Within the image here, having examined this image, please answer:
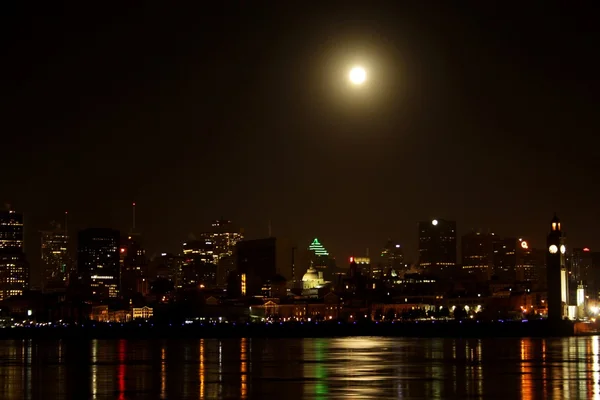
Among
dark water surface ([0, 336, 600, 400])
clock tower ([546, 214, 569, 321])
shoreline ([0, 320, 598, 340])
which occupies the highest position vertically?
clock tower ([546, 214, 569, 321])

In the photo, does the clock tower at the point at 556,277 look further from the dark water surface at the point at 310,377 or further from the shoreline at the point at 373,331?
the dark water surface at the point at 310,377

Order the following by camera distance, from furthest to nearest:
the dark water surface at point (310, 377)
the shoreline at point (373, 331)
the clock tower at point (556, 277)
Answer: the clock tower at point (556, 277) < the shoreline at point (373, 331) < the dark water surface at point (310, 377)

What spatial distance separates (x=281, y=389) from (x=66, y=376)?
17.4m

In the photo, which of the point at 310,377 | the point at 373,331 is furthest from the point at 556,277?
the point at 310,377

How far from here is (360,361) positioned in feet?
266

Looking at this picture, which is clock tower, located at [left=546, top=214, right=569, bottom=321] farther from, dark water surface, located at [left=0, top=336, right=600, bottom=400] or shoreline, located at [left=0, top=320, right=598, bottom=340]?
dark water surface, located at [left=0, top=336, right=600, bottom=400]

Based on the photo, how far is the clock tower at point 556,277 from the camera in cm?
17475

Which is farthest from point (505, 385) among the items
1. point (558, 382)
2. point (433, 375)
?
point (433, 375)

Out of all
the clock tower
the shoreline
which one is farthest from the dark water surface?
the clock tower

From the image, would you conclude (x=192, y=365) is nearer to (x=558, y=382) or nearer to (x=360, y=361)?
(x=360, y=361)

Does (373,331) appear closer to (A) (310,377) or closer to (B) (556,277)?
(B) (556,277)

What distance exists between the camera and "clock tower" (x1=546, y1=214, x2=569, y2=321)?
17475 centimetres

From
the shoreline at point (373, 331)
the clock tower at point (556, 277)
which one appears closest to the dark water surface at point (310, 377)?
the shoreline at point (373, 331)

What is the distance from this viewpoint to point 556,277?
175m
